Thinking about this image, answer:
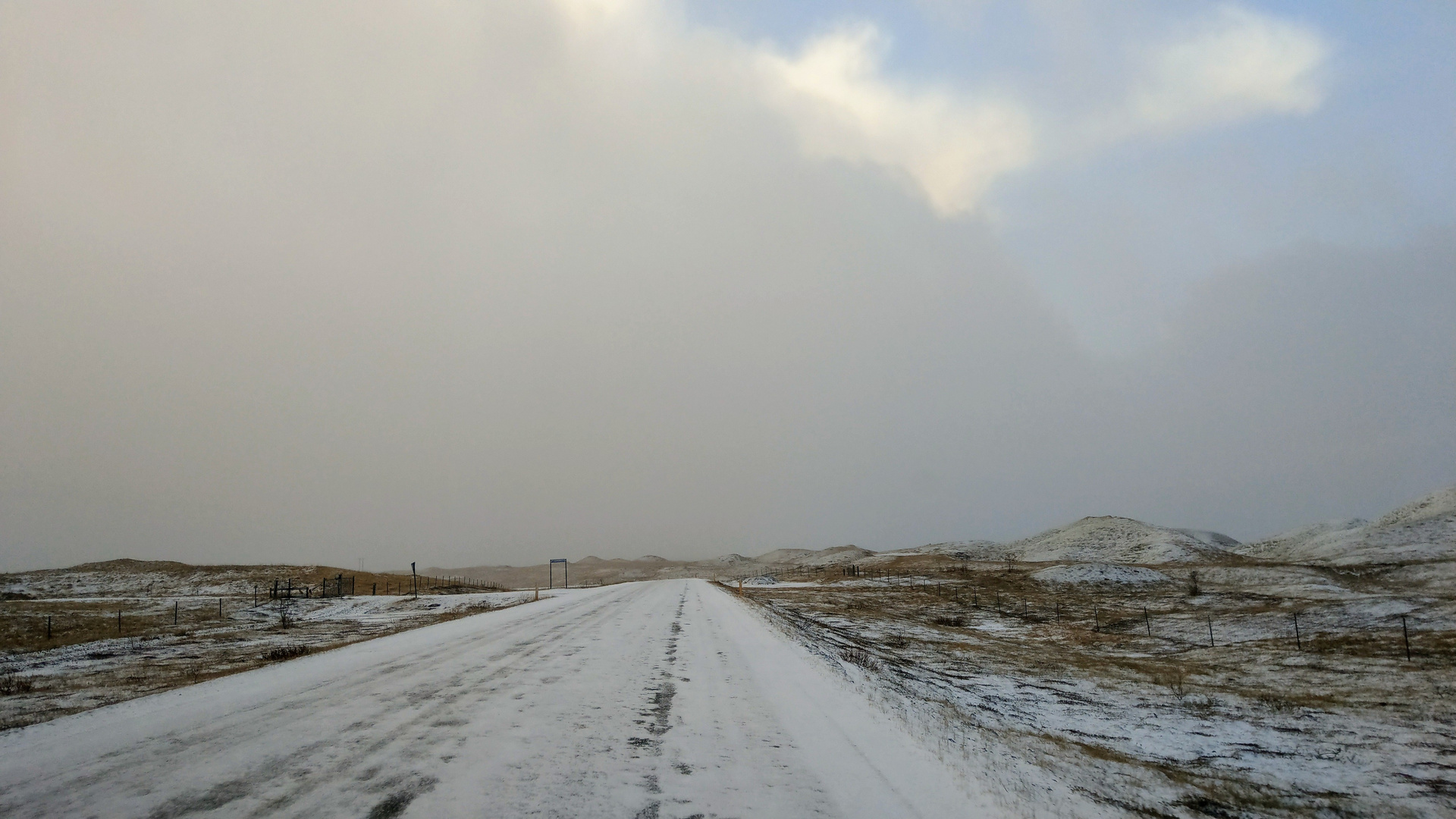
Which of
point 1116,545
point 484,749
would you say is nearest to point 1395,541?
point 1116,545

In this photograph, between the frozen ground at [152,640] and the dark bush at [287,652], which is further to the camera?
the dark bush at [287,652]

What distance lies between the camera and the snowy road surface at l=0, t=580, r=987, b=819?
19.9ft

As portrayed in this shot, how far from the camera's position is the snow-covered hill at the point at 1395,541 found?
61031mm

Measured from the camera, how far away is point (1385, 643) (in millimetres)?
22188

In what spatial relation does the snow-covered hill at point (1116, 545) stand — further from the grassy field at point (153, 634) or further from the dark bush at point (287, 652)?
the dark bush at point (287, 652)

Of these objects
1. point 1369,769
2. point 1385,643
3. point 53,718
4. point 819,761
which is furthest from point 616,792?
point 1385,643

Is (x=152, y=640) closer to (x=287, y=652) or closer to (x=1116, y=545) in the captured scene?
(x=287, y=652)

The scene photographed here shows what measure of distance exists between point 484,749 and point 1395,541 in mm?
91265

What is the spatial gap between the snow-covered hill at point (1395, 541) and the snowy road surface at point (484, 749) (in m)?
72.1

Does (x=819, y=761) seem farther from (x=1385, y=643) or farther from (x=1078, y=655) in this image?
(x=1385, y=643)

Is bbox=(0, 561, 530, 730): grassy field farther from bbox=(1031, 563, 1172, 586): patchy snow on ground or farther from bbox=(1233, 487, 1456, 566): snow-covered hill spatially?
bbox=(1233, 487, 1456, 566): snow-covered hill

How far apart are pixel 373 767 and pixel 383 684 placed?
5.64 m

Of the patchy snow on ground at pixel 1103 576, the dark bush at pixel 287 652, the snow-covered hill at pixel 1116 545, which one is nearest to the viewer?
the dark bush at pixel 287 652

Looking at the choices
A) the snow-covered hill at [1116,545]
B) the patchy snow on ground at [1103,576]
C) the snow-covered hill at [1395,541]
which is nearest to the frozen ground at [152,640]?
the patchy snow on ground at [1103,576]
